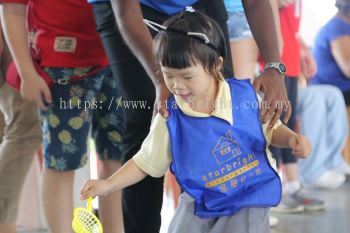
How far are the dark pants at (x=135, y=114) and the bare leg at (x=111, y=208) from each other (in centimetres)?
31

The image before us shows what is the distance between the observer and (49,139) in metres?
1.58

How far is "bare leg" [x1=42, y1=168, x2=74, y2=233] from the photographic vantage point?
1622mm

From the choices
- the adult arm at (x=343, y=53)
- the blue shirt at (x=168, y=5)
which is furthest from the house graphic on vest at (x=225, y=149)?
the adult arm at (x=343, y=53)

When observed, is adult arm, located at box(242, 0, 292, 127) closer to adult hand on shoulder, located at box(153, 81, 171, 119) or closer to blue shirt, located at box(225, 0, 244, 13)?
adult hand on shoulder, located at box(153, 81, 171, 119)

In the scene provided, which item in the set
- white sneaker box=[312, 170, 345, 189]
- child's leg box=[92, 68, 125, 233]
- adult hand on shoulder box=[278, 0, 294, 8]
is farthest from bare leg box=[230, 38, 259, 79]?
white sneaker box=[312, 170, 345, 189]

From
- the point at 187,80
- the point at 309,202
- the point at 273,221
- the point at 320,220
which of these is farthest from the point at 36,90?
the point at 309,202

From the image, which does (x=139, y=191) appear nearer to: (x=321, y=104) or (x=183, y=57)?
(x=183, y=57)

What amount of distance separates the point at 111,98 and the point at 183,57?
54 cm

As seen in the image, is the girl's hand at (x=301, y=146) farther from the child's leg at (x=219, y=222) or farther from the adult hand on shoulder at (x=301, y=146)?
the child's leg at (x=219, y=222)

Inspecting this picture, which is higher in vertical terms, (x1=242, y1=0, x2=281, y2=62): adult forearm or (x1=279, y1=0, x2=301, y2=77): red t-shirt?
(x1=242, y1=0, x2=281, y2=62): adult forearm

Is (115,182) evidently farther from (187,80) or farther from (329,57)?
(329,57)

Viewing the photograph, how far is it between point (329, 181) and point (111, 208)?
53.6 inches

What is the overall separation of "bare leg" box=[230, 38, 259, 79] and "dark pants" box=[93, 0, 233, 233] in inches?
24.0

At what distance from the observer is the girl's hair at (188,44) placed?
1180mm
